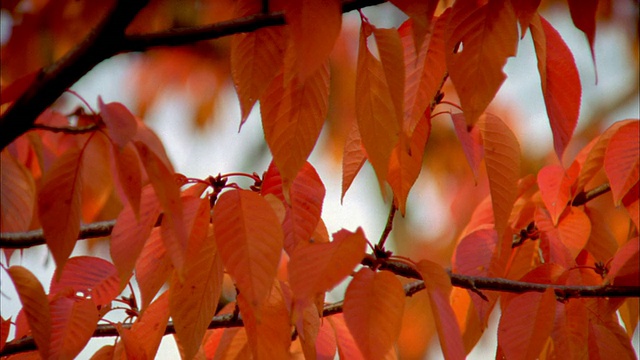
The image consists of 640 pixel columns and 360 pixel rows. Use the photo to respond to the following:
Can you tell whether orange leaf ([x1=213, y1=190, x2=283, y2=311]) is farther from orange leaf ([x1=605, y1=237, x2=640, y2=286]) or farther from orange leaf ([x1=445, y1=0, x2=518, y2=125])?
orange leaf ([x1=605, y1=237, x2=640, y2=286])

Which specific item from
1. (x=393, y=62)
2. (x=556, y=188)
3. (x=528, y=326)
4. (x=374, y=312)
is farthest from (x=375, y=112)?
(x=556, y=188)

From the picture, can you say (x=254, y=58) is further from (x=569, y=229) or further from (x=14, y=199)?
(x=569, y=229)

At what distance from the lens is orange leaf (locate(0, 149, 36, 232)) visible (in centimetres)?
60

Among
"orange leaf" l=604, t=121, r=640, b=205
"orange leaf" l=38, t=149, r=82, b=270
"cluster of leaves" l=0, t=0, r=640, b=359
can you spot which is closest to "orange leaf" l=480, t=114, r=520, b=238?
"cluster of leaves" l=0, t=0, r=640, b=359

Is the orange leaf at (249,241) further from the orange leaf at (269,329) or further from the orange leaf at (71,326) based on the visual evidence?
the orange leaf at (71,326)

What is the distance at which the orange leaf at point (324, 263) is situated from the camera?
528 mm

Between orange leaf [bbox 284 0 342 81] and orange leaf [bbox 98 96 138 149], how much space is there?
12cm

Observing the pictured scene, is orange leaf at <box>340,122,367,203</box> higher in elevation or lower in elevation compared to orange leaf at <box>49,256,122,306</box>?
higher

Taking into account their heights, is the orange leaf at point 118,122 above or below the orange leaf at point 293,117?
below

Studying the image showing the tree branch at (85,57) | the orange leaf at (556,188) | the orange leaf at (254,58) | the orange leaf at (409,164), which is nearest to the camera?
the tree branch at (85,57)

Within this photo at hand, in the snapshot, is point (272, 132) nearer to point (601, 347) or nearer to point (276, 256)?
point (276, 256)

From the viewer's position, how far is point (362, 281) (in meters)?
0.59

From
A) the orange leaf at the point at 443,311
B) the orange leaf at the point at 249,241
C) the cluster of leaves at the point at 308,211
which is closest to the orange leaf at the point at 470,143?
the cluster of leaves at the point at 308,211

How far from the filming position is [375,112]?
568 mm
